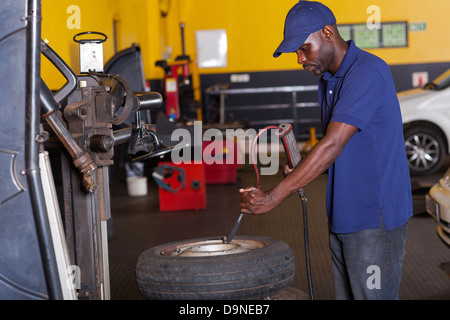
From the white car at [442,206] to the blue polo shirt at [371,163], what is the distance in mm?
1575

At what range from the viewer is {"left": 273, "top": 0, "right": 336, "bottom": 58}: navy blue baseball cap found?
2131 millimetres

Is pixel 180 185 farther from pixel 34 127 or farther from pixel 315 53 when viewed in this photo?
pixel 34 127

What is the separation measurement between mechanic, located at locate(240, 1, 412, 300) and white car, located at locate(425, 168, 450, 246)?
156 cm

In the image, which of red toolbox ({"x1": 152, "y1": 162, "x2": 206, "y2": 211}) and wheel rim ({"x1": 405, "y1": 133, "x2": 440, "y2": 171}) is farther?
wheel rim ({"x1": 405, "y1": 133, "x2": 440, "y2": 171})

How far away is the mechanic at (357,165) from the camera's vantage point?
208 centimetres

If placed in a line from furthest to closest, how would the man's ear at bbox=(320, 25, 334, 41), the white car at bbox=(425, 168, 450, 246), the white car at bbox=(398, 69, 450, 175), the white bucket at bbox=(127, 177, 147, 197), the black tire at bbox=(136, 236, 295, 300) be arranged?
the white car at bbox=(398, 69, 450, 175)
the white bucket at bbox=(127, 177, 147, 197)
the white car at bbox=(425, 168, 450, 246)
the man's ear at bbox=(320, 25, 334, 41)
the black tire at bbox=(136, 236, 295, 300)

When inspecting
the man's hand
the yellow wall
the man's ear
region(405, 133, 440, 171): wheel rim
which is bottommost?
region(405, 133, 440, 171): wheel rim

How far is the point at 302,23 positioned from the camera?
7.00 feet

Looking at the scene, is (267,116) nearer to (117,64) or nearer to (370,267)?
(117,64)

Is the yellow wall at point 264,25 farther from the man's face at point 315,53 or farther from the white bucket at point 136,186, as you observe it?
the man's face at point 315,53

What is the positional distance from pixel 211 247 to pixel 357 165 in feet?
2.21

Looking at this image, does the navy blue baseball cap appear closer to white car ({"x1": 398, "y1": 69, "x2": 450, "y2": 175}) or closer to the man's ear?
the man's ear

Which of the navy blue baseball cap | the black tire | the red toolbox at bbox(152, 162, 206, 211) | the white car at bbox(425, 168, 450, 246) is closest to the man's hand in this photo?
the black tire

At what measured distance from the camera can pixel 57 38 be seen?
2.73 metres
